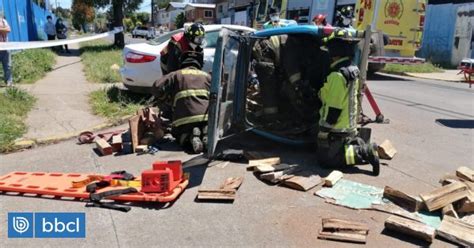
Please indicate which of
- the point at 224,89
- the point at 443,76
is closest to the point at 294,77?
the point at 224,89

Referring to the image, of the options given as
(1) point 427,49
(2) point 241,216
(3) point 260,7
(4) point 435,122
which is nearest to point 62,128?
(2) point 241,216

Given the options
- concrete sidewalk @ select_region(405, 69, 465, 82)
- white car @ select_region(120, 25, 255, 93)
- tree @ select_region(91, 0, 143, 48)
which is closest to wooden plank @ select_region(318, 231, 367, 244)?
white car @ select_region(120, 25, 255, 93)

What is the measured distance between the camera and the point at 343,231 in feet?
12.4

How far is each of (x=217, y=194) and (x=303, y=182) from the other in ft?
3.19

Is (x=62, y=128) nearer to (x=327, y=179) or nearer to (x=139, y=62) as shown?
(x=139, y=62)

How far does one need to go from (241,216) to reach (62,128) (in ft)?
13.8

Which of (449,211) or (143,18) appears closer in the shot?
(449,211)

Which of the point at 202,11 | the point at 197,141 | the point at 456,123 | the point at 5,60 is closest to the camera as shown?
the point at 197,141

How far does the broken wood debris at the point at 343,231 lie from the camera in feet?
12.1

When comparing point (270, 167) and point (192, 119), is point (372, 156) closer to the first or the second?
point (270, 167)

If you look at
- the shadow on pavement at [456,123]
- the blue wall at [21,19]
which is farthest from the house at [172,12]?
the shadow on pavement at [456,123]

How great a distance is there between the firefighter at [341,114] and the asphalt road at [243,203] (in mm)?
208

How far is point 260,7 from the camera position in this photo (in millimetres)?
15984

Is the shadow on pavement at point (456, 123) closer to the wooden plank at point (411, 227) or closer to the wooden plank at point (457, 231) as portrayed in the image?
the wooden plank at point (457, 231)
